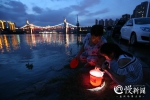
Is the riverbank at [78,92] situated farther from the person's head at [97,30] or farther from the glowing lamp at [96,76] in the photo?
the person's head at [97,30]

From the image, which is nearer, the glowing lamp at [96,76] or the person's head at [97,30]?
the glowing lamp at [96,76]

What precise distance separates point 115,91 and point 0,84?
3789mm

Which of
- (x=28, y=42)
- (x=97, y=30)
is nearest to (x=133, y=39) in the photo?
(x=97, y=30)

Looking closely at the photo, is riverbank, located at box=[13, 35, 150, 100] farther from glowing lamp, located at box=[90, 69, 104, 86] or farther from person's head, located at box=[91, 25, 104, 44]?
person's head, located at box=[91, 25, 104, 44]

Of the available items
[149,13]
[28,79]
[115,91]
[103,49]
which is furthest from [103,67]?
[149,13]

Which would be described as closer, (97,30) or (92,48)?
(97,30)

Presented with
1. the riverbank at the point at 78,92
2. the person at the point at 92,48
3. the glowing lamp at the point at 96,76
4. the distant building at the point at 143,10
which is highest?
the distant building at the point at 143,10

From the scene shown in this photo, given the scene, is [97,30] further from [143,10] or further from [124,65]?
[143,10]

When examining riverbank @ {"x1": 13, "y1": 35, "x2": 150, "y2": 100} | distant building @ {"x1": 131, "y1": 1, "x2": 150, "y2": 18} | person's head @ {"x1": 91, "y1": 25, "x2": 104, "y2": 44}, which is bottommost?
riverbank @ {"x1": 13, "y1": 35, "x2": 150, "y2": 100}

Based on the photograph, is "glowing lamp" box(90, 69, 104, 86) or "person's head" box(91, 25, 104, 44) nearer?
"glowing lamp" box(90, 69, 104, 86)

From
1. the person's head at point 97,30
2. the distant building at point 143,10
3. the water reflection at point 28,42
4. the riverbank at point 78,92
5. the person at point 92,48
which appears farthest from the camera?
the distant building at point 143,10

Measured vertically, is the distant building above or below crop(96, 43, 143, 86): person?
above

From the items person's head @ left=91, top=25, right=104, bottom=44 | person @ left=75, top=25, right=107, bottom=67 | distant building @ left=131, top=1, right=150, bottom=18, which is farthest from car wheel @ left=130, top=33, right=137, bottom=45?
distant building @ left=131, top=1, right=150, bottom=18

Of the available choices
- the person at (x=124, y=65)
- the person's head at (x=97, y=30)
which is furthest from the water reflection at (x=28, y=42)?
the person at (x=124, y=65)
